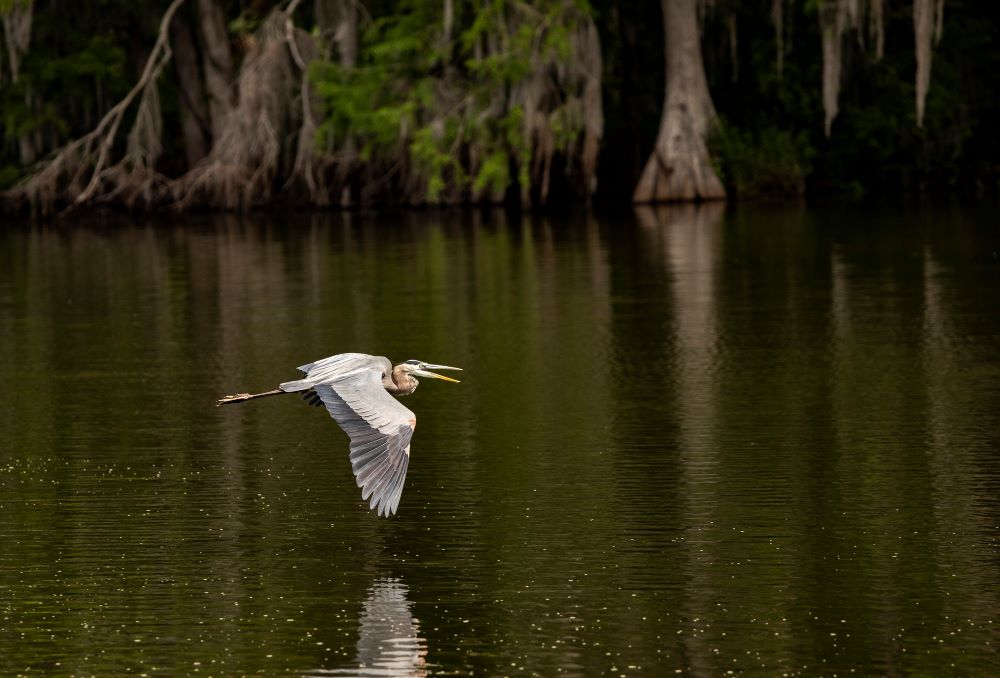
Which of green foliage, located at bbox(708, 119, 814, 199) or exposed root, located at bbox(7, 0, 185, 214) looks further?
green foliage, located at bbox(708, 119, 814, 199)

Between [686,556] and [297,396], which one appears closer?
[686,556]

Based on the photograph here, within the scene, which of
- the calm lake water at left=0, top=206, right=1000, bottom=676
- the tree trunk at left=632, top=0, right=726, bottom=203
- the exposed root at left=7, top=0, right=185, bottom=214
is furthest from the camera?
the exposed root at left=7, top=0, right=185, bottom=214

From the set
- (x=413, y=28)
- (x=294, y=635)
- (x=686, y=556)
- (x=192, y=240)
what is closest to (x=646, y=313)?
(x=686, y=556)

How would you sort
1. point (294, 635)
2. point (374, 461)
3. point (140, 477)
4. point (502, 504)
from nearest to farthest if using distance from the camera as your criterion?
point (294, 635) → point (374, 461) → point (502, 504) → point (140, 477)

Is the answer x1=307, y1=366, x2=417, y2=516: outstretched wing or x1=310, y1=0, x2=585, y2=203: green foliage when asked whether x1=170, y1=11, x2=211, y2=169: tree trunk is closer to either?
x1=310, y1=0, x2=585, y2=203: green foliage

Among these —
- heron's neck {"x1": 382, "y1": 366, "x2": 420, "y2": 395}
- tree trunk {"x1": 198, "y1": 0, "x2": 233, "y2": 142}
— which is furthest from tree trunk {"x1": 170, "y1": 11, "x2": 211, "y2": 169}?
heron's neck {"x1": 382, "y1": 366, "x2": 420, "y2": 395}

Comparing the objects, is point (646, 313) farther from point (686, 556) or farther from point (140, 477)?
point (686, 556)

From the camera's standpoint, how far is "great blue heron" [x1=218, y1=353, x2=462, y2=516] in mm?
8852

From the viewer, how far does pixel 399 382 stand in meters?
10.5

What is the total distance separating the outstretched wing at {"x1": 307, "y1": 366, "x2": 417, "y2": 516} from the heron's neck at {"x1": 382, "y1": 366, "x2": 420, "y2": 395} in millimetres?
294

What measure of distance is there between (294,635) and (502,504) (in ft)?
8.64

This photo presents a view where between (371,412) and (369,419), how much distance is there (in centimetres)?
7

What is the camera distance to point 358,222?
3953cm

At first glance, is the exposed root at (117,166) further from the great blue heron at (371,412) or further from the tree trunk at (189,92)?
the great blue heron at (371,412)
